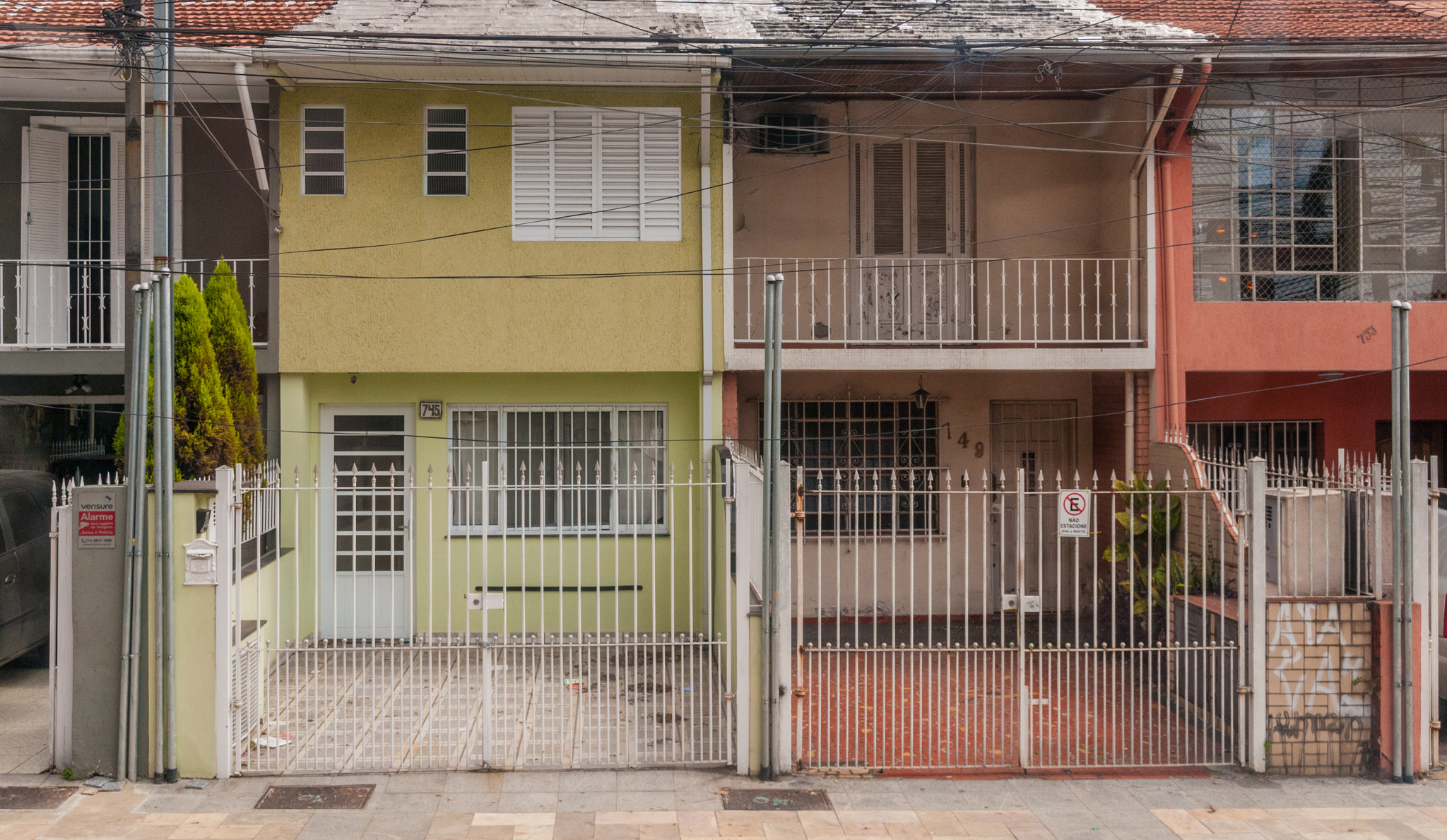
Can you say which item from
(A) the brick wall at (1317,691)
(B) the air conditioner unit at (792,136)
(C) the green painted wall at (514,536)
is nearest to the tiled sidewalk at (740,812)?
(A) the brick wall at (1317,691)

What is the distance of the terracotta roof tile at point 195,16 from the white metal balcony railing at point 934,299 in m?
5.12

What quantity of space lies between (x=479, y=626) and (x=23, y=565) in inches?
155

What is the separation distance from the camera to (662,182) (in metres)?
9.95

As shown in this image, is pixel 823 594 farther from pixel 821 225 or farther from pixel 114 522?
pixel 114 522

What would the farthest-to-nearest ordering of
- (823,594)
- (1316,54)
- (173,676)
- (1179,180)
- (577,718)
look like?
1. (823,594)
2. (1179,180)
3. (1316,54)
4. (577,718)
5. (173,676)

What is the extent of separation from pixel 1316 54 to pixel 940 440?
206 inches

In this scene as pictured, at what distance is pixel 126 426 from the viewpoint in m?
6.87

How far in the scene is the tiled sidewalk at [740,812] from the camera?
586 centimetres

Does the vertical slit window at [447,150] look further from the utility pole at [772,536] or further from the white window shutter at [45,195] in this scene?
the utility pole at [772,536]

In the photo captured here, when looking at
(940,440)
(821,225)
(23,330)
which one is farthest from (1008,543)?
(23,330)

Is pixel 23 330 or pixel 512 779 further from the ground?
pixel 23 330

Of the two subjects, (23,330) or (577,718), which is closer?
(577,718)

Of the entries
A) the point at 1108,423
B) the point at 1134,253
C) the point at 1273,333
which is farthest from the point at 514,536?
the point at 1273,333

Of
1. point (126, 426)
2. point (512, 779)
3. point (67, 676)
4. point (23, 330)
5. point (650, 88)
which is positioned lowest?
point (512, 779)
